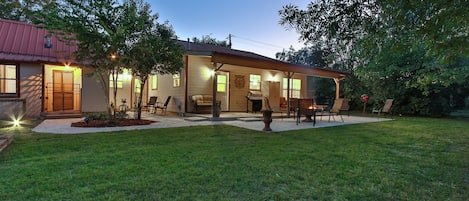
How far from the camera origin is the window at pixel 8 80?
28.9ft

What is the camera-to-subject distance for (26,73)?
909cm

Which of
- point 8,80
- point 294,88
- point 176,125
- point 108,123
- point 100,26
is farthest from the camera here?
point 294,88

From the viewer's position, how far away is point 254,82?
13031mm

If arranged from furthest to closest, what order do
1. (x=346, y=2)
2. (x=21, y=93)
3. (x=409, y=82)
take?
(x=409, y=82)
(x=21, y=93)
(x=346, y=2)

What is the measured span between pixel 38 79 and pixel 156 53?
4903mm

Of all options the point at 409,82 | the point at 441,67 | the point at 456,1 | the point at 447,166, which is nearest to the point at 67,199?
the point at 456,1

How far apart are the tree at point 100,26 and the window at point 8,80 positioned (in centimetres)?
316

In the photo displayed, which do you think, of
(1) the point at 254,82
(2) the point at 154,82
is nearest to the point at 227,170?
(1) the point at 254,82

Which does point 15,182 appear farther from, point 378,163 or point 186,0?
point 186,0

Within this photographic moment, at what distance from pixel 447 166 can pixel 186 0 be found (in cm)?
1320

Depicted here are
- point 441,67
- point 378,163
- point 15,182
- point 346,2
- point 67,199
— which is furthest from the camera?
point 441,67

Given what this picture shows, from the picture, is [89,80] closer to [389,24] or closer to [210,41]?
[389,24]

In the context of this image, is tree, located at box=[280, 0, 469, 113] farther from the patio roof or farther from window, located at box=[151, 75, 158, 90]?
window, located at box=[151, 75, 158, 90]

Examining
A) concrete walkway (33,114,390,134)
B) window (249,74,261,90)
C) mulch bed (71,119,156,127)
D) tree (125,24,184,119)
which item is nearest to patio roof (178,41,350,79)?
tree (125,24,184,119)
